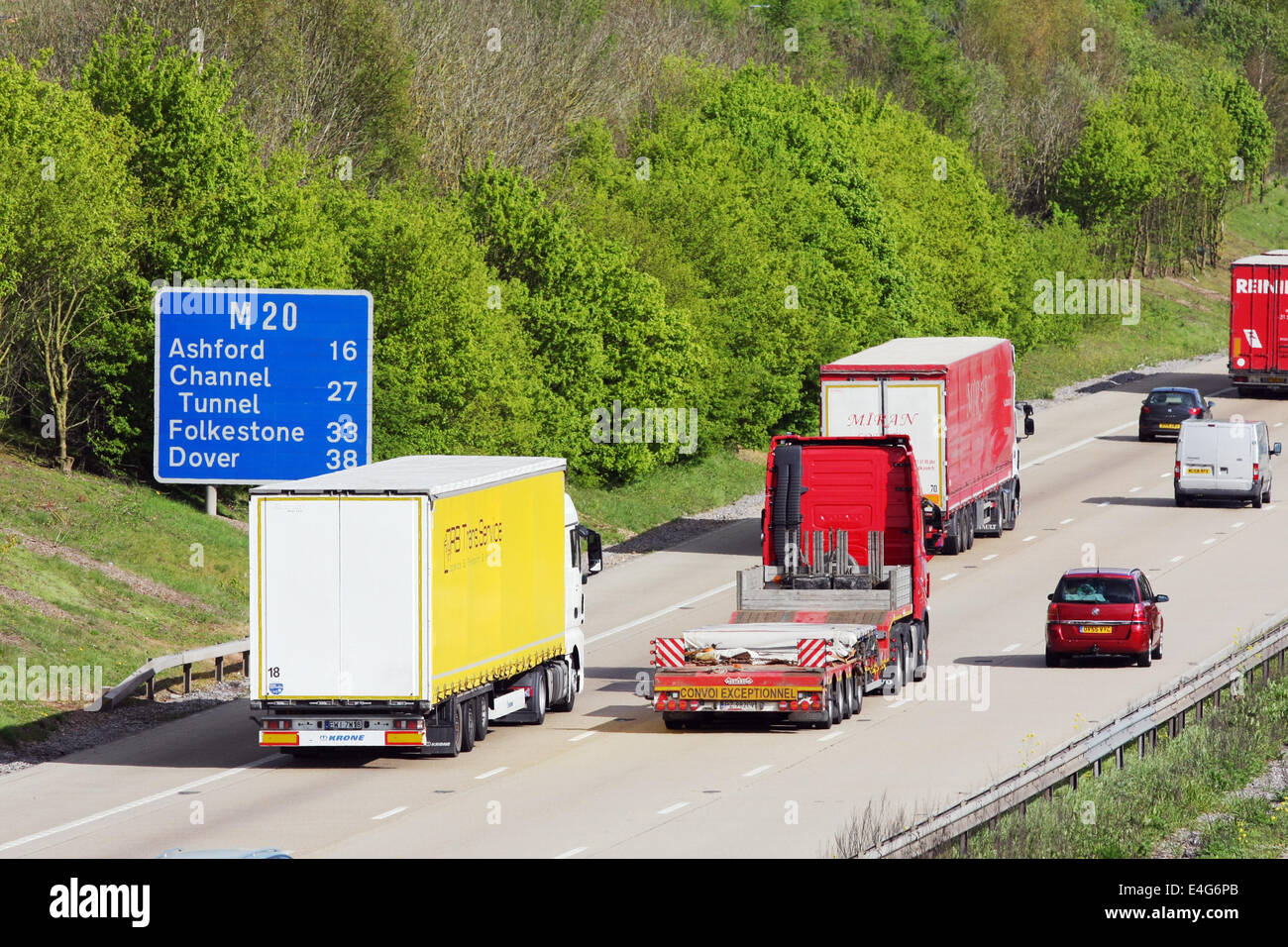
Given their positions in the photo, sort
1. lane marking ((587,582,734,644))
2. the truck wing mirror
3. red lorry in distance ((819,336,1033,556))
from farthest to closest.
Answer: red lorry in distance ((819,336,1033,556))
lane marking ((587,582,734,644))
the truck wing mirror

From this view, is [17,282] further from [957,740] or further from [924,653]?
[957,740]

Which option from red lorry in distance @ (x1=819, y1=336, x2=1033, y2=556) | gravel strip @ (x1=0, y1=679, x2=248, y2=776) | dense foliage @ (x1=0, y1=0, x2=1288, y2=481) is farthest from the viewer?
red lorry in distance @ (x1=819, y1=336, x2=1033, y2=556)

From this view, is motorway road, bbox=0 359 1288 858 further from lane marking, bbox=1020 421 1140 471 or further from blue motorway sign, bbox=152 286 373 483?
lane marking, bbox=1020 421 1140 471

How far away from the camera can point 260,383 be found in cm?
3300

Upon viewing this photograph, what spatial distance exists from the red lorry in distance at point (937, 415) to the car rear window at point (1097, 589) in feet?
22.9

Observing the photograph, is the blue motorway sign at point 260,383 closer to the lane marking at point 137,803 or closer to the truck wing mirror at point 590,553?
the truck wing mirror at point 590,553

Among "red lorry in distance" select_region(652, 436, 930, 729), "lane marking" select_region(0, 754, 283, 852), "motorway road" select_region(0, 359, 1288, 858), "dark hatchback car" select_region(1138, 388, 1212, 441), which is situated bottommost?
"lane marking" select_region(0, 754, 283, 852)

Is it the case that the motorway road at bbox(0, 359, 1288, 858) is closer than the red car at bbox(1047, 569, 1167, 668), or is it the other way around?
the motorway road at bbox(0, 359, 1288, 858)

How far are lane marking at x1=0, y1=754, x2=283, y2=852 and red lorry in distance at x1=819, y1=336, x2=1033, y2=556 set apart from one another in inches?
720

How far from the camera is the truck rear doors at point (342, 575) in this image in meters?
25.8

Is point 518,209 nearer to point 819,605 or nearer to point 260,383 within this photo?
point 260,383

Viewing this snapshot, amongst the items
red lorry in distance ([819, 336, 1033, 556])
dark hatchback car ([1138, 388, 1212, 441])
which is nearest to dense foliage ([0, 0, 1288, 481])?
red lorry in distance ([819, 336, 1033, 556])

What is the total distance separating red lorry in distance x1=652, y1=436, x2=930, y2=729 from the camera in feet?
95.4

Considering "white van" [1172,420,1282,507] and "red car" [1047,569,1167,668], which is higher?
"white van" [1172,420,1282,507]
